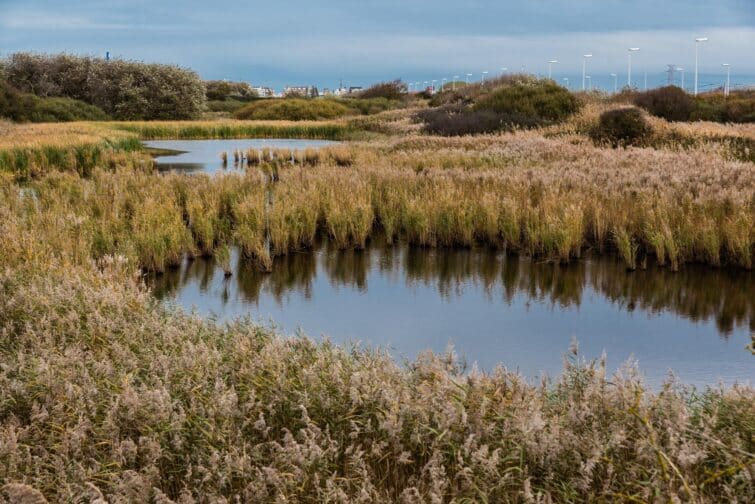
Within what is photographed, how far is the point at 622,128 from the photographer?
24422mm

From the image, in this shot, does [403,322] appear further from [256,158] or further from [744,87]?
[744,87]

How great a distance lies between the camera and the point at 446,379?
4.19 m

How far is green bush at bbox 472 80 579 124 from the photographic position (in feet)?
104

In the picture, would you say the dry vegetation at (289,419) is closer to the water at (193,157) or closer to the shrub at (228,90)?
the water at (193,157)

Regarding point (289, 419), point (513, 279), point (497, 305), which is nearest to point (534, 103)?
point (513, 279)

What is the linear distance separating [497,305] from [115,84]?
5172 centimetres

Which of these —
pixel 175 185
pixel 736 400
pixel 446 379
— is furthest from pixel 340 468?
pixel 175 185

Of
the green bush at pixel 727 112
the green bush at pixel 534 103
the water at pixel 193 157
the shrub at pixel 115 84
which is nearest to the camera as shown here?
the water at pixel 193 157

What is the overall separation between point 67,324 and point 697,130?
22231 millimetres

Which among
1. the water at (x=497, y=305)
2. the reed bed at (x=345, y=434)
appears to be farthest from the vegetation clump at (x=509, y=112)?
the reed bed at (x=345, y=434)

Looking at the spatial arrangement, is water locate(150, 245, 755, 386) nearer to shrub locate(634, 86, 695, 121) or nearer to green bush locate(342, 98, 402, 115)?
shrub locate(634, 86, 695, 121)

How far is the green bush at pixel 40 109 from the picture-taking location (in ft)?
134

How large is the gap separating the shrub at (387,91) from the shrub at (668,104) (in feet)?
120

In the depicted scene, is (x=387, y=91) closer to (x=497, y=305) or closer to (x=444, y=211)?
(x=444, y=211)
